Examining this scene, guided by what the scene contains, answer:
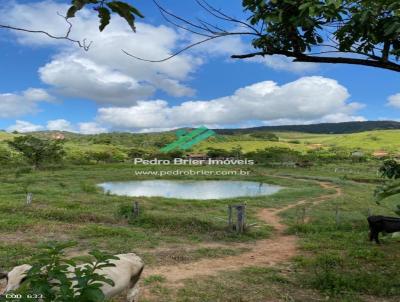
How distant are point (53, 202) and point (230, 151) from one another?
65356 mm

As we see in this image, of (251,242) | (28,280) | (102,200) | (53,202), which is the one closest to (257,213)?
(251,242)

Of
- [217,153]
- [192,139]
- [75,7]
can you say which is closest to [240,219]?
[75,7]

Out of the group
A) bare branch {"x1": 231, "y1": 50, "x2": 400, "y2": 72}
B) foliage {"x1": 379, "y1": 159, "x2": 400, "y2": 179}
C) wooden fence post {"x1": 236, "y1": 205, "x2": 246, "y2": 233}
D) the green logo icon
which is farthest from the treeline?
bare branch {"x1": 231, "y1": 50, "x2": 400, "y2": 72}

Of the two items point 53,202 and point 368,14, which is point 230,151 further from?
point 368,14

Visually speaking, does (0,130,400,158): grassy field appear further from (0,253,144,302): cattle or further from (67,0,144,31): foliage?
(67,0,144,31): foliage

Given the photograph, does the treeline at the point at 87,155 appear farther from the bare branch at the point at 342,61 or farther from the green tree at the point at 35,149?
the bare branch at the point at 342,61

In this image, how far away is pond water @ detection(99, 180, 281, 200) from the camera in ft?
111

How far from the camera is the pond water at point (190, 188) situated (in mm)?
33875

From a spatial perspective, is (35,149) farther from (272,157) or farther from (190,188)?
(272,157)

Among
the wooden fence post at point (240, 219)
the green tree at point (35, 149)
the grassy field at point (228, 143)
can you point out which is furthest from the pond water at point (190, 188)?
the grassy field at point (228, 143)

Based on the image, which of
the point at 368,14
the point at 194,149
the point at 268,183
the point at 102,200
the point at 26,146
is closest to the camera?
the point at 368,14

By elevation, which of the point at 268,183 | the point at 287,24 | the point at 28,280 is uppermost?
Answer: the point at 287,24

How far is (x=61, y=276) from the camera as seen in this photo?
3318mm

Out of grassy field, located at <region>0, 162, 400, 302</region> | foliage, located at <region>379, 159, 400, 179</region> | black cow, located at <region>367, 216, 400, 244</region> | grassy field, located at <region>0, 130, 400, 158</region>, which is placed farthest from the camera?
grassy field, located at <region>0, 130, 400, 158</region>
